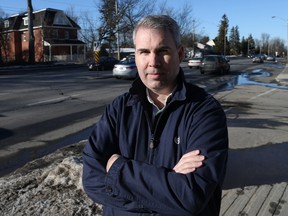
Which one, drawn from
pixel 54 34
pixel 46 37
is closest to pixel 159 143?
pixel 46 37

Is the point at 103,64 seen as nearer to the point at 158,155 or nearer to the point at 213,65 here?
the point at 213,65

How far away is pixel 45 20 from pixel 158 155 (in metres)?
60.3

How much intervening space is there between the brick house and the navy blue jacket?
55.0 meters

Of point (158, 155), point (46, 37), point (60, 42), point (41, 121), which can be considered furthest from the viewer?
point (60, 42)

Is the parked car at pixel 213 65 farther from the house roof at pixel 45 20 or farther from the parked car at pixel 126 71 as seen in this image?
the house roof at pixel 45 20

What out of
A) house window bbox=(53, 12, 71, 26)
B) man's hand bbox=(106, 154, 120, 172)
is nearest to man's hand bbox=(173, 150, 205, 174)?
man's hand bbox=(106, 154, 120, 172)

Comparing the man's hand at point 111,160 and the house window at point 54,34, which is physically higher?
the house window at point 54,34

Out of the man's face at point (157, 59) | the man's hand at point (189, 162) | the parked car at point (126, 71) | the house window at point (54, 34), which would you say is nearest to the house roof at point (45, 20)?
the house window at point (54, 34)

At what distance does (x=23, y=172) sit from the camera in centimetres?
502

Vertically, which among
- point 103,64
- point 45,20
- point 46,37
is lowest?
point 103,64

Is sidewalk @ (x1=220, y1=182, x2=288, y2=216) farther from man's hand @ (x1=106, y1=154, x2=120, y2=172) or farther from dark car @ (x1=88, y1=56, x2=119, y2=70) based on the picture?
dark car @ (x1=88, y1=56, x2=119, y2=70)

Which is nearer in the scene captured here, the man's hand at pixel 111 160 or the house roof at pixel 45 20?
the man's hand at pixel 111 160

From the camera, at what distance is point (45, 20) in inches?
2292

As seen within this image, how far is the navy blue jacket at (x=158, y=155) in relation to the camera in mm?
1680
